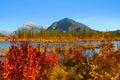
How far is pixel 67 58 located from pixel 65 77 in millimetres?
12044

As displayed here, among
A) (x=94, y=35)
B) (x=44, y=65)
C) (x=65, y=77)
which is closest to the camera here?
(x=44, y=65)

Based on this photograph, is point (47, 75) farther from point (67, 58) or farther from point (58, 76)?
point (67, 58)

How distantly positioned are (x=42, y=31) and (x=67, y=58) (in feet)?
424

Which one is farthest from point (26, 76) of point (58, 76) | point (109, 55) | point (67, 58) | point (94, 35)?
point (94, 35)

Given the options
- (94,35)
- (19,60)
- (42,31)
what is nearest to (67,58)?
(19,60)

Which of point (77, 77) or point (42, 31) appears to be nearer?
point (77, 77)

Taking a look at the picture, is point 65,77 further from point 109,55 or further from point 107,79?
point 107,79

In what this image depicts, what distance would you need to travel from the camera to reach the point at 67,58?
96.3ft

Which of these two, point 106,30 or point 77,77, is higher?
point 106,30

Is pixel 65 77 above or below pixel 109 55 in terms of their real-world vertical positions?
below

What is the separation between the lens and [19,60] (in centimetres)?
1011

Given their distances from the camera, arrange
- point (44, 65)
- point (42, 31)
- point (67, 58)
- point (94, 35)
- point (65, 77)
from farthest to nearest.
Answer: point (94, 35), point (42, 31), point (67, 58), point (65, 77), point (44, 65)

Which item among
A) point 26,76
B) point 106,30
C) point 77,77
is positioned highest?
point 106,30

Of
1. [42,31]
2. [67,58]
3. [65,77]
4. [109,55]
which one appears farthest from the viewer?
[42,31]
